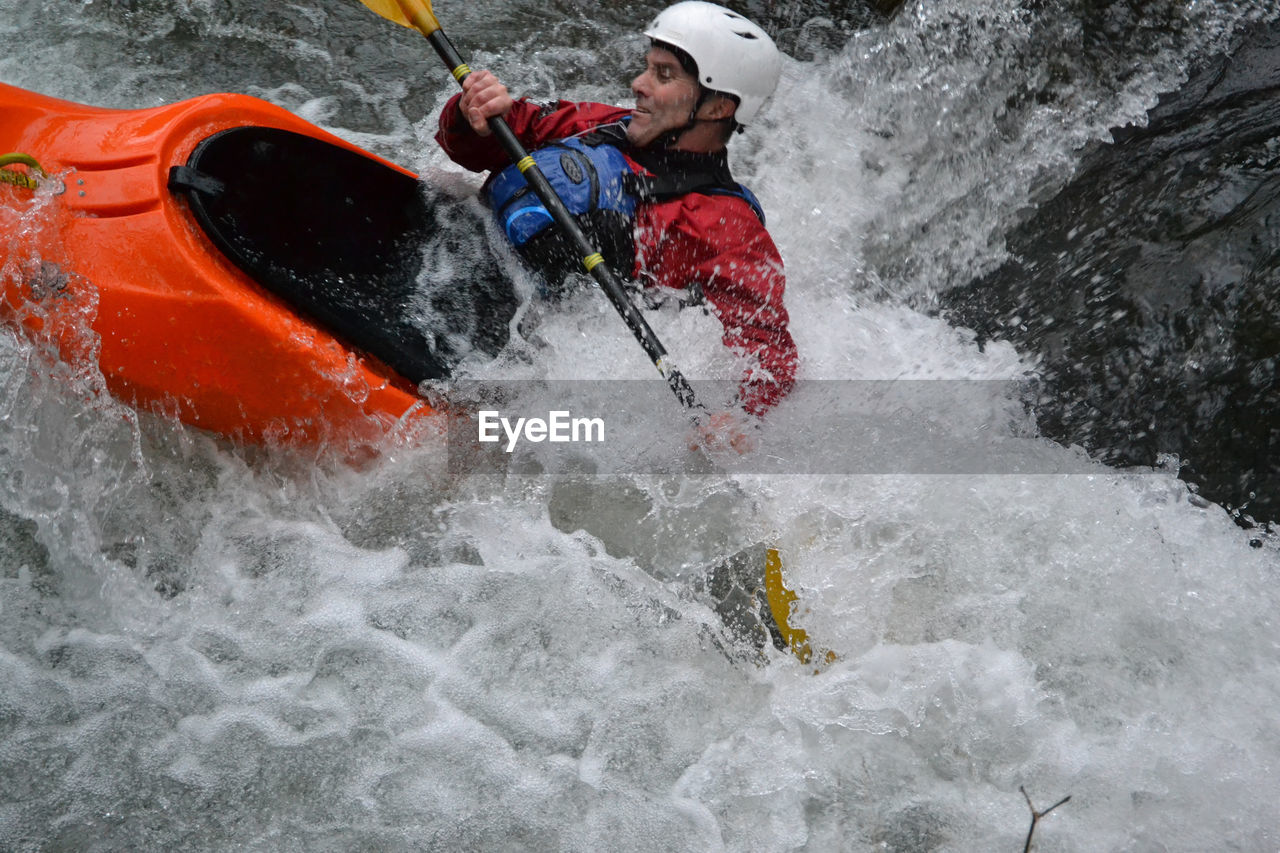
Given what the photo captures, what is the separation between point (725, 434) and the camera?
2570mm

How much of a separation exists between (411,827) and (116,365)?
1.18 m

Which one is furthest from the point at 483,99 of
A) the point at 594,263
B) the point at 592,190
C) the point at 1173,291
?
the point at 1173,291

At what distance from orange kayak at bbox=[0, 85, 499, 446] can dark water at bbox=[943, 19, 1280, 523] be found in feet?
6.12

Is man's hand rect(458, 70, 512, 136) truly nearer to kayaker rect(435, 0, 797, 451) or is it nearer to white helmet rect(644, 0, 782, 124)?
kayaker rect(435, 0, 797, 451)

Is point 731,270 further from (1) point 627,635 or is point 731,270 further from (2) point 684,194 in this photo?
(1) point 627,635

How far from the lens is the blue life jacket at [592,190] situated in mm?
2443

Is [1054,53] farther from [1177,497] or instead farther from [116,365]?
[116,365]

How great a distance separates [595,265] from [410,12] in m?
0.91

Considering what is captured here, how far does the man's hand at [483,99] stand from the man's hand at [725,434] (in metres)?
0.94

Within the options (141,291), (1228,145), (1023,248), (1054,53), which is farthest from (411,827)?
(1054,53)

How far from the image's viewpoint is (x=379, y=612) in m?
2.31

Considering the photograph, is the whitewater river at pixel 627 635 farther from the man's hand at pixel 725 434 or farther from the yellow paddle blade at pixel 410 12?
the yellow paddle blade at pixel 410 12

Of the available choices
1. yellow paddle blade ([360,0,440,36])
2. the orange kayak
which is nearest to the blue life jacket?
the orange kayak

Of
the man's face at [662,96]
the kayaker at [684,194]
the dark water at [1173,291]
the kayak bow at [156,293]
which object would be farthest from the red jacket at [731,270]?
the dark water at [1173,291]
